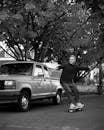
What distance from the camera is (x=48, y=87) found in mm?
Result: 13641

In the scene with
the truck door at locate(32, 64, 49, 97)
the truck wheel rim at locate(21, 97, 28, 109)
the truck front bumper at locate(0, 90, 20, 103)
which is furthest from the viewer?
the truck door at locate(32, 64, 49, 97)

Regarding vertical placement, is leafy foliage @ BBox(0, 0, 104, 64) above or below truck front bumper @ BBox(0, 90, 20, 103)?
above

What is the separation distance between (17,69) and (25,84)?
1.14 m

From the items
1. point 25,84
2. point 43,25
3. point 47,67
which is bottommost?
point 25,84

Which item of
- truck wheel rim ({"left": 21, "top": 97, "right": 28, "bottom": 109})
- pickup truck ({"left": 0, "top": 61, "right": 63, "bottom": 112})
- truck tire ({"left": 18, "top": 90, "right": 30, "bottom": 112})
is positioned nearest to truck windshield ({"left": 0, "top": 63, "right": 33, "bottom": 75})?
pickup truck ({"left": 0, "top": 61, "right": 63, "bottom": 112})

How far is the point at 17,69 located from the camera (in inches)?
496

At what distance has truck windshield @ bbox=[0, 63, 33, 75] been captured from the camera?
12259mm

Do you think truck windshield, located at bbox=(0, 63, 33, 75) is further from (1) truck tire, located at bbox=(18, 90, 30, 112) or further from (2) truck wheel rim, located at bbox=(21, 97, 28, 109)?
(2) truck wheel rim, located at bbox=(21, 97, 28, 109)

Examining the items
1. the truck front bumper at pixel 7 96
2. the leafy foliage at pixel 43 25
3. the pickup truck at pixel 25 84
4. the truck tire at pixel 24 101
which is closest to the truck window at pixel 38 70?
the pickup truck at pixel 25 84

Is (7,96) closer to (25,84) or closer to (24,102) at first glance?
(24,102)

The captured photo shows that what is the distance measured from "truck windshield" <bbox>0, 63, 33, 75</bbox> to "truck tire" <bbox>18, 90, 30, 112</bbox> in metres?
1.01

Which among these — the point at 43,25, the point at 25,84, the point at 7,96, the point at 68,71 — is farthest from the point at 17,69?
the point at 43,25

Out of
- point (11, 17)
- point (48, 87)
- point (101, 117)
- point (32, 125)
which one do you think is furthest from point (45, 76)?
point (32, 125)

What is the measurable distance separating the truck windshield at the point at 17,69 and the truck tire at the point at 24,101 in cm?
101
